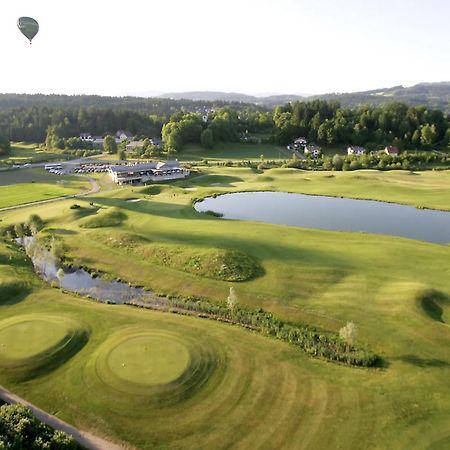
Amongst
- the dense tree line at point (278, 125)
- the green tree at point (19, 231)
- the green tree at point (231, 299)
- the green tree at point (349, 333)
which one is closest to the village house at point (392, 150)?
the dense tree line at point (278, 125)

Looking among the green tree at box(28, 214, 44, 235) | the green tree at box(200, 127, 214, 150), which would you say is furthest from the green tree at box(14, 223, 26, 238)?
the green tree at box(200, 127, 214, 150)

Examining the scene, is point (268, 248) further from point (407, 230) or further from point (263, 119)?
point (263, 119)

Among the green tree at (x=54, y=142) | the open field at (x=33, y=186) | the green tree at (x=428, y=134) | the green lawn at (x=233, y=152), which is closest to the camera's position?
the open field at (x=33, y=186)

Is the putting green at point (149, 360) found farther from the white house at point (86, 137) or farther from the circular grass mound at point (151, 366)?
the white house at point (86, 137)

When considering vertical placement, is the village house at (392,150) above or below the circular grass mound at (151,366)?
above

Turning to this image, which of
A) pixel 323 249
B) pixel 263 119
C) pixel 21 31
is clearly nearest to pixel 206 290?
pixel 323 249

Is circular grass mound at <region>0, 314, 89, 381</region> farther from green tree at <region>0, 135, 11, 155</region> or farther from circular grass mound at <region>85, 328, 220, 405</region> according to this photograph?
green tree at <region>0, 135, 11, 155</region>
